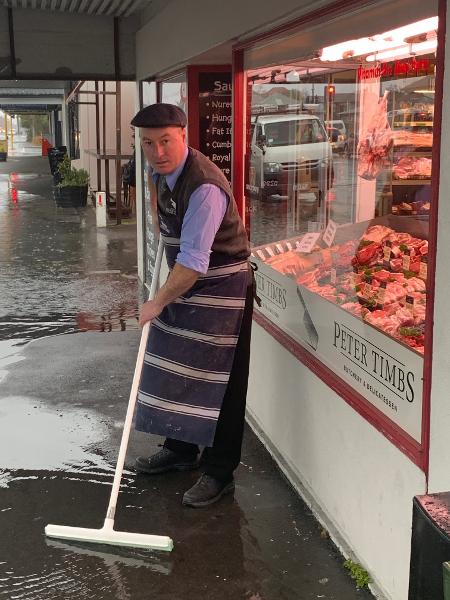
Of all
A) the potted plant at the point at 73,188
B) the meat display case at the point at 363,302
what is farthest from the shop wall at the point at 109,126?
the meat display case at the point at 363,302

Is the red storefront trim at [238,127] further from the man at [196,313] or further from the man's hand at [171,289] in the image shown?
the man's hand at [171,289]

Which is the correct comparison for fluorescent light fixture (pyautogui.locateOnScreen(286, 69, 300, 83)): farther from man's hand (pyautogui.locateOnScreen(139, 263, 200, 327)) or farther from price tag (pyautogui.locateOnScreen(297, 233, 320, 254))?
man's hand (pyautogui.locateOnScreen(139, 263, 200, 327))

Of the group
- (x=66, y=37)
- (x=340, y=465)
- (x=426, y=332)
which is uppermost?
(x=66, y=37)

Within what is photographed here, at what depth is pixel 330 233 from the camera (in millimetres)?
4469

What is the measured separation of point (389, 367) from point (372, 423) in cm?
27

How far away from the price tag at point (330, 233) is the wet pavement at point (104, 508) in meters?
1.34

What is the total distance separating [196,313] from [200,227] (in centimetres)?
49

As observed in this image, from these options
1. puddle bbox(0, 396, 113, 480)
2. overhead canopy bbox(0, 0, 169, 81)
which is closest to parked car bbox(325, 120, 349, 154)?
puddle bbox(0, 396, 113, 480)

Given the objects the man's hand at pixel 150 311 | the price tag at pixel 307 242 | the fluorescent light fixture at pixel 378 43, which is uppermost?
the fluorescent light fixture at pixel 378 43

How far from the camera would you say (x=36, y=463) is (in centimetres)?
448

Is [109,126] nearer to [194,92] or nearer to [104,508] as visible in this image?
[194,92]

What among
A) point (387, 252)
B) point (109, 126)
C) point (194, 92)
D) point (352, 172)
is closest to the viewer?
point (387, 252)

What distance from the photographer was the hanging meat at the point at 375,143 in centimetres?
390

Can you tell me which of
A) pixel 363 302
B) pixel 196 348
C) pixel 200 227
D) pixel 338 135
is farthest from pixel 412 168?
pixel 196 348
